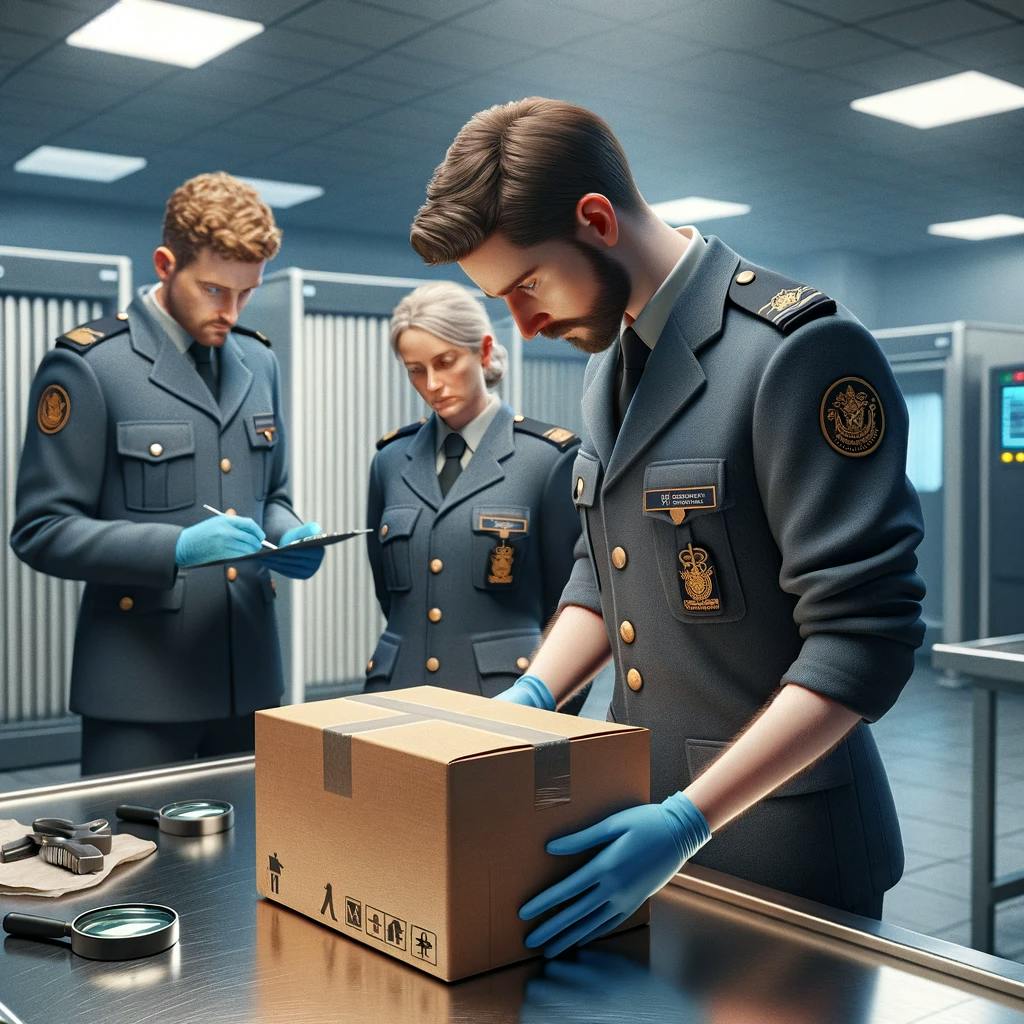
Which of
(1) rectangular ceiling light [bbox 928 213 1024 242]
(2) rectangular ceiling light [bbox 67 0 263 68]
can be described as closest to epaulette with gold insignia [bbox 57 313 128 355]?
(2) rectangular ceiling light [bbox 67 0 263 68]

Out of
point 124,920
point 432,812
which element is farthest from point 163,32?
point 432,812

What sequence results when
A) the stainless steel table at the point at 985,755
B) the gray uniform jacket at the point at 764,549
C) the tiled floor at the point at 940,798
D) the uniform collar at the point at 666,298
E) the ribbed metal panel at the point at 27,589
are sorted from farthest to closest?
the ribbed metal panel at the point at 27,589, the tiled floor at the point at 940,798, the stainless steel table at the point at 985,755, the uniform collar at the point at 666,298, the gray uniform jacket at the point at 764,549

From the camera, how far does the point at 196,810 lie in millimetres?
1613

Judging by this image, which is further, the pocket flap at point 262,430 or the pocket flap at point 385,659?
the pocket flap at point 262,430

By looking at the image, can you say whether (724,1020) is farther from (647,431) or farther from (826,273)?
(826,273)

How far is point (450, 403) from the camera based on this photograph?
2.69 metres

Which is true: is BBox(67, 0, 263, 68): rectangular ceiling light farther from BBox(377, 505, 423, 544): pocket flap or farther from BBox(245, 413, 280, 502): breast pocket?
BBox(377, 505, 423, 544): pocket flap

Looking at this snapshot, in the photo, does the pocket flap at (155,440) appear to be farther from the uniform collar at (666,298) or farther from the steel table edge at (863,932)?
the steel table edge at (863,932)

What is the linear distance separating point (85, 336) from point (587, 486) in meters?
1.45

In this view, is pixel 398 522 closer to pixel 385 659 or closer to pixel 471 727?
pixel 385 659

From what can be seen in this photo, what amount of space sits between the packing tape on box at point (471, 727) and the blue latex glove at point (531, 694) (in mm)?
282

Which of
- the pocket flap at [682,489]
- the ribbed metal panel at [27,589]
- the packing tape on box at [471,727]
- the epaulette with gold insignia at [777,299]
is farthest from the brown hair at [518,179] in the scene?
the ribbed metal panel at [27,589]

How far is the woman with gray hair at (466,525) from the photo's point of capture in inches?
102

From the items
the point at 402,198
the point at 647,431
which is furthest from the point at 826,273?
the point at 647,431
